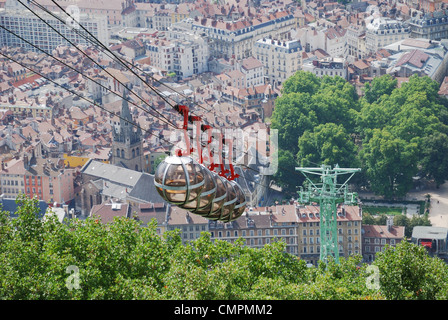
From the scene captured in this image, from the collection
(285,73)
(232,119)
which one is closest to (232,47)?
(285,73)

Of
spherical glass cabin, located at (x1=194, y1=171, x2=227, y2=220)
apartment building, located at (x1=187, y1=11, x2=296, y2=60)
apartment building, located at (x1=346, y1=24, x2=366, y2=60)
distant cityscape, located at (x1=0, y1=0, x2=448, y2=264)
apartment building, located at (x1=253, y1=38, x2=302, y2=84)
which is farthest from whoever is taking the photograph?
apartment building, located at (x1=187, y1=11, x2=296, y2=60)

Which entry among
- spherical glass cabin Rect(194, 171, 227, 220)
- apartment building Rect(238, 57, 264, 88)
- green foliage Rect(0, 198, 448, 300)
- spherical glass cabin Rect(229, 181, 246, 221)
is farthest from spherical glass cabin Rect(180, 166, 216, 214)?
apartment building Rect(238, 57, 264, 88)

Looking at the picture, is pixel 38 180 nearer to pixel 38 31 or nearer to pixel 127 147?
pixel 127 147

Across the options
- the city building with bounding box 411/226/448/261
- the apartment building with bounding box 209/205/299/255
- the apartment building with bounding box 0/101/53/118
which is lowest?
the city building with bounding box 411/226/448/261

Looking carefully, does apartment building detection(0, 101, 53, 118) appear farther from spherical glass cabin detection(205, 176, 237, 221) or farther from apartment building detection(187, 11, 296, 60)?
spherical glass cabin detection(205, 176, 237, 221)

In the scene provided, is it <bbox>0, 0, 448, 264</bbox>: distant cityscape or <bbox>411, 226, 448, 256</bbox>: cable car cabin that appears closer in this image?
<bbox>411, 226, 448, 256</bbox>: cable car cabin

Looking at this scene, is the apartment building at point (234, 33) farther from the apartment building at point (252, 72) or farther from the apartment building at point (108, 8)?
the apartment building at point (108, 8)

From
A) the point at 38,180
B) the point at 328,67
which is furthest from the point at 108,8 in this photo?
the point at 38,180
